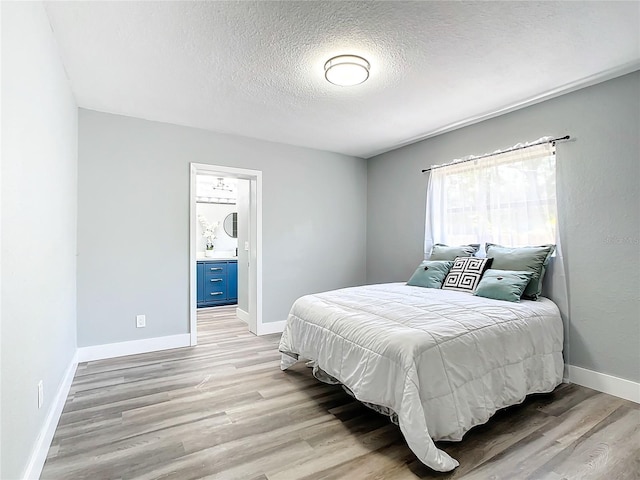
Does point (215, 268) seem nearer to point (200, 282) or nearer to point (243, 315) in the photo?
point (200, 282)

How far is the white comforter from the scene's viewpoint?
182 cm

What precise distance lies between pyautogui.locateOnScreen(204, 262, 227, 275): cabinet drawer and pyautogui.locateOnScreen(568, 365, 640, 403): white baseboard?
5.15m

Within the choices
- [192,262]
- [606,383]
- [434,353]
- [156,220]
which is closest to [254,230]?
[192,262]

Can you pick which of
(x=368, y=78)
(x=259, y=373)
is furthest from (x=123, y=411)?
(x=368, y=78)

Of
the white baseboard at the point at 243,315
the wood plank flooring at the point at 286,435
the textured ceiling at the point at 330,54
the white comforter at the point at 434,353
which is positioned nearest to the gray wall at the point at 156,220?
the textured ceiling at the point at 330,54

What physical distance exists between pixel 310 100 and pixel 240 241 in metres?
2.64

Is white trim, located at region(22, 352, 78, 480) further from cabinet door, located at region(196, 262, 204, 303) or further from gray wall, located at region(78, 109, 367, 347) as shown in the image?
cabinet door, located at region(196, 262, 204, 303)

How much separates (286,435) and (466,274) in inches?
85.4

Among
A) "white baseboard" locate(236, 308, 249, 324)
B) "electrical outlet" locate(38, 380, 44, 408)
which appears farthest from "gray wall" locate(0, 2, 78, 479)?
"white baseboard" locate(236, 308, 249, 324)

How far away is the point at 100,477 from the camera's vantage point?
1677 millimetres

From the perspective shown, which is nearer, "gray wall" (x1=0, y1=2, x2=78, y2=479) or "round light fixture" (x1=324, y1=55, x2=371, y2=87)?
"gray wall" (x1=0, y1=2, x2=78, y2=479)

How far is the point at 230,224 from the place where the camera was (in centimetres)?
722

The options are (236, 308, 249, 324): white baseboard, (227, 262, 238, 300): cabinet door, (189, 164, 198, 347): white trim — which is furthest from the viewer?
(227, 262, 238, 300): cabinet door

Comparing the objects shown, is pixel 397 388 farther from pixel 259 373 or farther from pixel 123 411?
pixel 123 411
